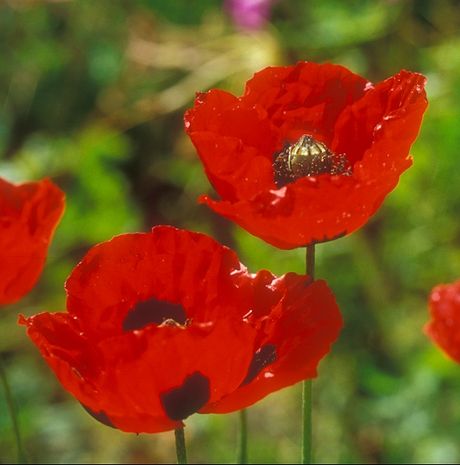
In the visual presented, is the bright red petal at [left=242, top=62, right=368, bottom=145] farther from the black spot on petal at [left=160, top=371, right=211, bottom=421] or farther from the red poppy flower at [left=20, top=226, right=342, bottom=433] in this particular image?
the black spot on petal at [left=160, top=371, right=211, bottom=421]

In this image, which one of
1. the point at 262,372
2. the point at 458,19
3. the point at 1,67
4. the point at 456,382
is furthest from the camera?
the point at 1,67

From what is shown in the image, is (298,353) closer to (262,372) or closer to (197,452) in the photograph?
(262,372)

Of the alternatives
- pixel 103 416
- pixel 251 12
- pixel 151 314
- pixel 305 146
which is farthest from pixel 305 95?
pixel 251 12

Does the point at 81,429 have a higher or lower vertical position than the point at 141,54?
lower

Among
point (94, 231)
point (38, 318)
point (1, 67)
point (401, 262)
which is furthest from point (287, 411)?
point (38, 318)

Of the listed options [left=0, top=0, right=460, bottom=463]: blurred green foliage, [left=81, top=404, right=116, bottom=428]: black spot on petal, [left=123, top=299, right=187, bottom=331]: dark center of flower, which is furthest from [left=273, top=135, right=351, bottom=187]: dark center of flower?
[left=0, top=0, right=460, bottom=463]: blurred green foliage

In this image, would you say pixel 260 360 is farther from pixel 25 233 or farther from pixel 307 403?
pixel 25 233
